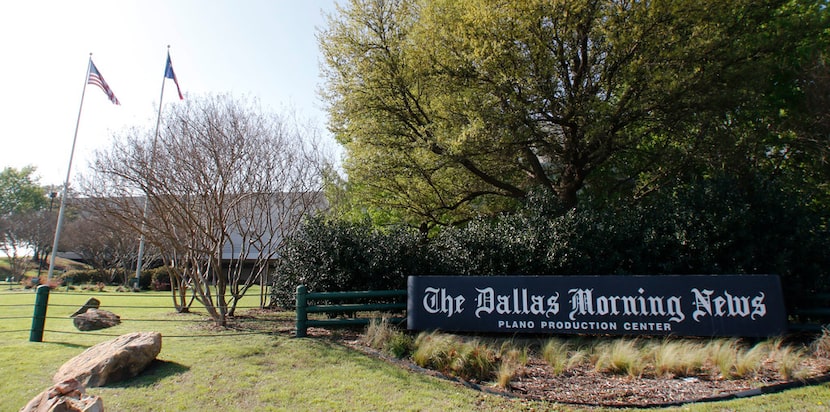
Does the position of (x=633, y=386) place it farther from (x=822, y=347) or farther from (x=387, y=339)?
(x=387, y=339)

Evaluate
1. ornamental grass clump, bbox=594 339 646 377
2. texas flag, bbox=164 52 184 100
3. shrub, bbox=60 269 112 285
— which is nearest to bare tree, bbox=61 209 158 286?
shrub, bbox=60 269 112 285

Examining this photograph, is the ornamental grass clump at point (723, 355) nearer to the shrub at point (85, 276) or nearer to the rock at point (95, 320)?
the rock at point (95, 320)

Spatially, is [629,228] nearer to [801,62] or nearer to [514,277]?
[514,277]

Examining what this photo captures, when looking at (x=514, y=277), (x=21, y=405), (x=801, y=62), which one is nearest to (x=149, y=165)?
(x=21, y=405)

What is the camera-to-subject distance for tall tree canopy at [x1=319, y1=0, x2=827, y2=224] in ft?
39.4

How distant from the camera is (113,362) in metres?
6.74

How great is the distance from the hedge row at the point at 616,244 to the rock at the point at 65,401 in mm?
6803

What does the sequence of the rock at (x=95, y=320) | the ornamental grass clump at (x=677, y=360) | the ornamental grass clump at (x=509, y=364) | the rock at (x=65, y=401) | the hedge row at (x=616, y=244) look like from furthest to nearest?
the rock at (x=95, y=320), the hedge row at (x=616, y=244), the ornamental grass clump at (x=677, y=360), the ornamental grass clump at (x=509, y=364), the rock at (x=65, y=401)

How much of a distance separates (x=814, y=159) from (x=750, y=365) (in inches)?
395

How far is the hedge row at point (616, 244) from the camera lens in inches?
389

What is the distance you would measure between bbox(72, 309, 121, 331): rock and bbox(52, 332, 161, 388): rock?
4.19 meters

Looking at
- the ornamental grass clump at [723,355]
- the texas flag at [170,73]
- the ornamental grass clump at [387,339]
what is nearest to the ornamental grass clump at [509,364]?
the ornamental grass clump at [387,339]

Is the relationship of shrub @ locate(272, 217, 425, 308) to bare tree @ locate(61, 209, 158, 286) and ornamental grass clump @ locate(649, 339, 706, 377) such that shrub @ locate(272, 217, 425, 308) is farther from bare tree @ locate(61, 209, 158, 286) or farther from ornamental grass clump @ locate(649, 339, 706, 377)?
bare tree @ locate(61, 209, 158, 286)

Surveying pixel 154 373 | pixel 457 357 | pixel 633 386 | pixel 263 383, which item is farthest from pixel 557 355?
pixel 154 373
